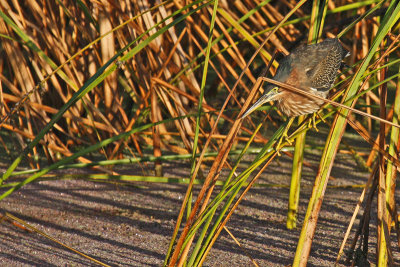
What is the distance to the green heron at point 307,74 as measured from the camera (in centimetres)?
151

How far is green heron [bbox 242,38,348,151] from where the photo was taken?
151cm

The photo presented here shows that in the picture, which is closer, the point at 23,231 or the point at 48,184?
the point at 23,231

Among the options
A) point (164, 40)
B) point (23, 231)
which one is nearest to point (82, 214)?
point (23, 231)

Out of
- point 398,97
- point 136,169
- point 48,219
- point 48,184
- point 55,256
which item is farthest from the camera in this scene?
point 136,169

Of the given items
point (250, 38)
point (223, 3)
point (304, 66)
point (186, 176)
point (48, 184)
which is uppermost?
point (223, 3)

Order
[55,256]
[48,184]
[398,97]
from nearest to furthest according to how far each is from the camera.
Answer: [398,97] → [55,256] → [48,184]

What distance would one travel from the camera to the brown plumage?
4.96 feet

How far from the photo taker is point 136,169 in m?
2.37

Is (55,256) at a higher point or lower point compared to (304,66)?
lower

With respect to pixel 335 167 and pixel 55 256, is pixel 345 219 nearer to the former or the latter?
pixel 335 167

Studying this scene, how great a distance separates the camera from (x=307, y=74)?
5.26ft

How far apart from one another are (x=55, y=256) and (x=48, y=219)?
0.34 m

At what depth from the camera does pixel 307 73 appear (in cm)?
160

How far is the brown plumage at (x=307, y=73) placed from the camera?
1.51 m
